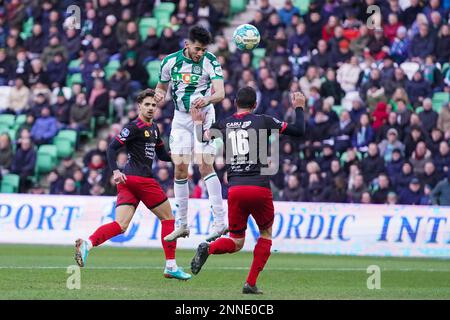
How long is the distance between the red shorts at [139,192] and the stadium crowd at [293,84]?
29.5ft

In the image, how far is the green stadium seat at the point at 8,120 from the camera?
88.1ft

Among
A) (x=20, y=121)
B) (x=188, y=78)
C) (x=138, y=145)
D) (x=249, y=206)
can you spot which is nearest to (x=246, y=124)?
(x=249, y=206)

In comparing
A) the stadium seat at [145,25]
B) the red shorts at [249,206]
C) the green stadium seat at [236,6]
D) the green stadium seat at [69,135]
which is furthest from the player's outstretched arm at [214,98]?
the green stadium seat at [236,6]

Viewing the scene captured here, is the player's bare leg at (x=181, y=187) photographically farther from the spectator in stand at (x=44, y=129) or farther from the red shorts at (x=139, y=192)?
the spectator in stand at (x=44, y=129)

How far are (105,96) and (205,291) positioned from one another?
13.6 m

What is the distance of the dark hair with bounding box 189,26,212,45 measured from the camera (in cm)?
1482

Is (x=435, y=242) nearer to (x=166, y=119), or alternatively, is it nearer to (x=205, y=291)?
(x=166, y=119)

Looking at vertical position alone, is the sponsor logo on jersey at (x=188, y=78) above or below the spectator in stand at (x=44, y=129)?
above

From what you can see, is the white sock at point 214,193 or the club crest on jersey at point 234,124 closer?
the club crest on jersey at point 234,124

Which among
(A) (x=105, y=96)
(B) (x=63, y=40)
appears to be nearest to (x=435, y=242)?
(A) (x=105, y=96)

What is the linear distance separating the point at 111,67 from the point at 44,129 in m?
2.61

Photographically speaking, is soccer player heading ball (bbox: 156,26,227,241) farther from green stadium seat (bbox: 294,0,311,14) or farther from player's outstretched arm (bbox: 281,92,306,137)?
green stadium seat (bbox: 294,0,311,14)

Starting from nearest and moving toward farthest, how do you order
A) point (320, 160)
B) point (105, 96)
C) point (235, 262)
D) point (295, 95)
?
point (295, 95), point (235, 262), point (320, 160), point (105, 96)

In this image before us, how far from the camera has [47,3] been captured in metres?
29.5
